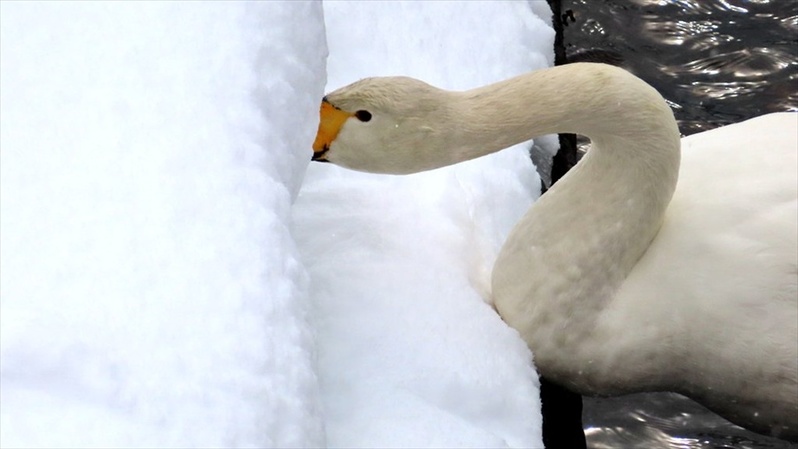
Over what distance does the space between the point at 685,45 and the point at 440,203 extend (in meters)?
1.66

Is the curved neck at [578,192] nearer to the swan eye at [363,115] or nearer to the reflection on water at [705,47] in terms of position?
the swan eye at [363,115]

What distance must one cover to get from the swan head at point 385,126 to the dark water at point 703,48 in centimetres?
165

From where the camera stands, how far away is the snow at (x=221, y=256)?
214 cm

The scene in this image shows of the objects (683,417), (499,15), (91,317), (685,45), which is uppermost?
(91,317)

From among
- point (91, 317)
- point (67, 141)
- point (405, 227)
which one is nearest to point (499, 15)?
point (405, 227)

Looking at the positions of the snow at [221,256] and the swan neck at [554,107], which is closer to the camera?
the snow at [221,256]

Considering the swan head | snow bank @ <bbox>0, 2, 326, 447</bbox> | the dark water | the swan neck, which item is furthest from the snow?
the dark water

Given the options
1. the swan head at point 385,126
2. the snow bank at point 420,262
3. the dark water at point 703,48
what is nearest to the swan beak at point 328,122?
the swan head at point 385,126

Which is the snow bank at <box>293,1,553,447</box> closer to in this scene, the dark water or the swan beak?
the swan beak

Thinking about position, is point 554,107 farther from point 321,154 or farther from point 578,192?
point 321,154

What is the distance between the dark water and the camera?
444cm

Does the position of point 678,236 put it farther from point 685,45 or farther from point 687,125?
point 685,45

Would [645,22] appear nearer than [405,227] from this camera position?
No

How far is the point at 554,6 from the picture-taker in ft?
15.9
